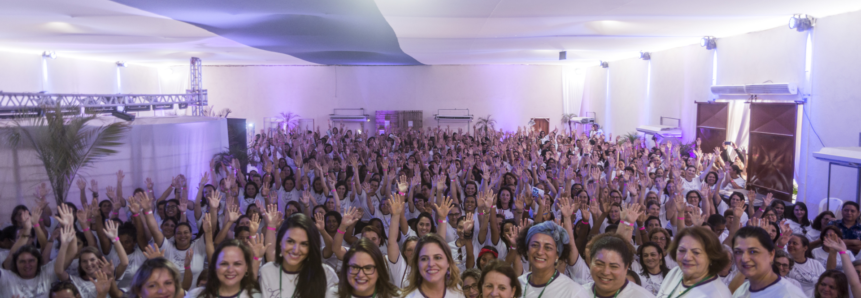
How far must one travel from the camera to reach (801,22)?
22.4ft

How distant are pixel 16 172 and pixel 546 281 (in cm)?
640

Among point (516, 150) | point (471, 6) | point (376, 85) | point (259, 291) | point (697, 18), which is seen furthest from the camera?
point (376, 85)

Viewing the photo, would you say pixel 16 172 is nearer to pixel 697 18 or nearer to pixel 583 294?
→ pixel 583 294

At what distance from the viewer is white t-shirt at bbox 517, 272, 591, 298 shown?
2592 millimetres

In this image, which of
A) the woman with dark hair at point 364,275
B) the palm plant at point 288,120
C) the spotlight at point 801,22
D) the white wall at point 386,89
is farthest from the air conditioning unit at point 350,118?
the woman with dark hair at point 364,275

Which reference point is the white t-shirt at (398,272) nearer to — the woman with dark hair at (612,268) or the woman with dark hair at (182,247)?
the woman with dark hair at (612,268)

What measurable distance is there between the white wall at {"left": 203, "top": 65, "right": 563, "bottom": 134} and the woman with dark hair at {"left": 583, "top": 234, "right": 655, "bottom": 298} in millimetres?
14209

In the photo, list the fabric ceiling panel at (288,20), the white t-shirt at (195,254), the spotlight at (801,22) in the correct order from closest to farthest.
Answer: the white t-shirt at (195,254)
the fabric ceiling panel at (288,20)
the spotlight at (801,22)

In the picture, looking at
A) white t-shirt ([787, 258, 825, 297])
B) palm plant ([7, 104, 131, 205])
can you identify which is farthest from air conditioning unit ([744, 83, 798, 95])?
palm plant ([7, 104, 131, 205])

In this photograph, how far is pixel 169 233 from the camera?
4641 millimetres

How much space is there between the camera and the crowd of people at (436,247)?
2.60 m

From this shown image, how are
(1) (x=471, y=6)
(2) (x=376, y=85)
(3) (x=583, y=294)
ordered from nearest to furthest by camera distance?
(3) (x=583, y=294)
(1) (x=471, y=6)
(2) (x=376, y=85)

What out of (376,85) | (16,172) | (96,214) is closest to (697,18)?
(96,214)

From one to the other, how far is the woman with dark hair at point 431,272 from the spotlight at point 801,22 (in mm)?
6651
